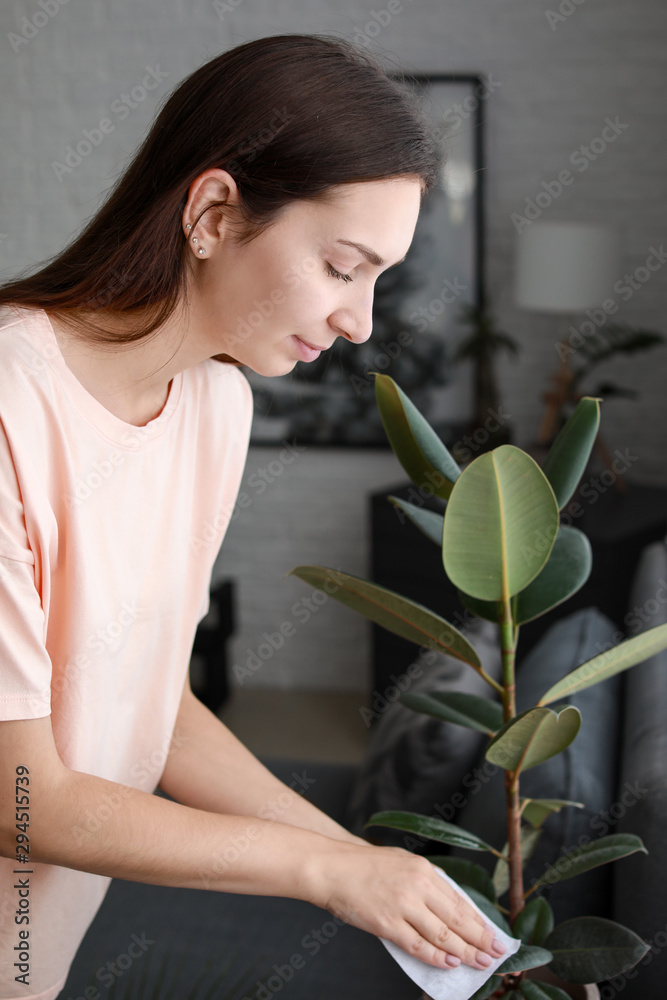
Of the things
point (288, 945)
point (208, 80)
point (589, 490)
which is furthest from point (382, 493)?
point (208, 80)

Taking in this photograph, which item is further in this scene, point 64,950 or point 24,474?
point 64,950

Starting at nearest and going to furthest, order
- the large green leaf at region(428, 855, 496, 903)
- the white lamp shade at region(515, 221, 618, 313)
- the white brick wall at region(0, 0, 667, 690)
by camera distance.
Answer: the large green leaf at region(428, 855, 496, 903), the white lamp shade at region(515, 221, 618, 313), the white brick wall at region(0, 0, 667, 690)

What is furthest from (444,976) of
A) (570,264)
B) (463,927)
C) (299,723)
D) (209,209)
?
(299,723)

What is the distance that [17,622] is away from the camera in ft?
2.54

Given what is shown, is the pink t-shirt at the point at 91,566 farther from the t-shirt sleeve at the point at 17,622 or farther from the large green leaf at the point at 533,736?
the large green leaf at the point at 533,736

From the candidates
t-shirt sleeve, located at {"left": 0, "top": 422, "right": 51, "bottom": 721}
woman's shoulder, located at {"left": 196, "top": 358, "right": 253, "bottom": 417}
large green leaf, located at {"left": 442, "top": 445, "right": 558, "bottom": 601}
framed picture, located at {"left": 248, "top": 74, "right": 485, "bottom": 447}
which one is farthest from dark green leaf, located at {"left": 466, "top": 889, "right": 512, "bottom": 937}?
framed picture, located at {"left": 248, "top": 74, "right": 485, "bottom": 447}

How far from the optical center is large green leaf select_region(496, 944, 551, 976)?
855 mm

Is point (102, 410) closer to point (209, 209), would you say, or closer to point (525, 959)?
point (209, 209)

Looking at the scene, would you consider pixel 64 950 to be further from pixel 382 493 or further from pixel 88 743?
pixel 382 493

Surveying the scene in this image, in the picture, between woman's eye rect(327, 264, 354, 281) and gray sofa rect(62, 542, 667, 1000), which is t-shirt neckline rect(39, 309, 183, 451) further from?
gray sofa rect(62, 542, 667, 1000)

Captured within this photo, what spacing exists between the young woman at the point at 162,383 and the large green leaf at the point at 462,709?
18cm

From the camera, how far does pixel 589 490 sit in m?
3.11

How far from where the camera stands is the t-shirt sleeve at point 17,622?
0.77 meters

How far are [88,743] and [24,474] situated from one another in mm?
327
